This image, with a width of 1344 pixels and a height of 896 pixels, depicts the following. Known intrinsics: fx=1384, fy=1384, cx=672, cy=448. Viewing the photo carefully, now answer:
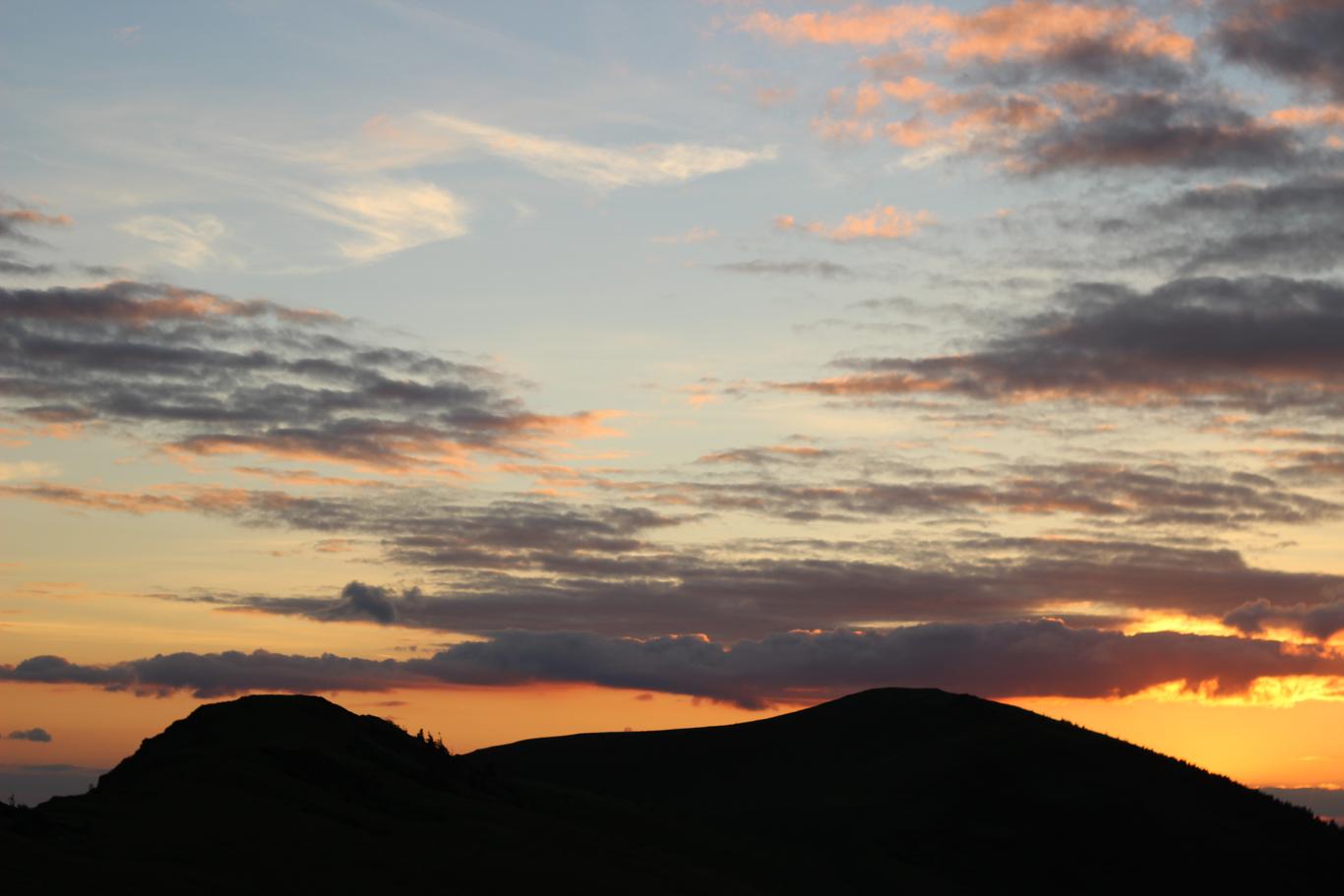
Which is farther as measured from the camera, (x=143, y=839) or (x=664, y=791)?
(x=664, y=791)

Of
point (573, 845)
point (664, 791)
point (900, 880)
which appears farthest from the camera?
point (664, 791)

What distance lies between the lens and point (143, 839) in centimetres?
4772

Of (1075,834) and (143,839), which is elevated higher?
(143,839)

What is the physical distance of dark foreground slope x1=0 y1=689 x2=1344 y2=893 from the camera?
5050 cm

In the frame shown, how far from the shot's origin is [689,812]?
11125 centimetres

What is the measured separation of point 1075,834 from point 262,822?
232ft

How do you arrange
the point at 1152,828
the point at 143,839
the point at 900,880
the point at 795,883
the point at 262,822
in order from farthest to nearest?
the point at 1152,828 → the point at 900,880 → the point at 795,883 → the point at 262,822 → the point at 143,839

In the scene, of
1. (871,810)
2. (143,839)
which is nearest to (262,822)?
(143,839)

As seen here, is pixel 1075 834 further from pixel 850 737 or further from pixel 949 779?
pixel 850 737

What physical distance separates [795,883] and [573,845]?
26.6 meters

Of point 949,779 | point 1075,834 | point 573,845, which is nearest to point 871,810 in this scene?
point 949,779

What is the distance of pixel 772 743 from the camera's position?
450 feet

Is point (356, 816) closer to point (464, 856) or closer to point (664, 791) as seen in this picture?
point (464, 856)

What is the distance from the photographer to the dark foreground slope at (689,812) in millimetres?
50500
